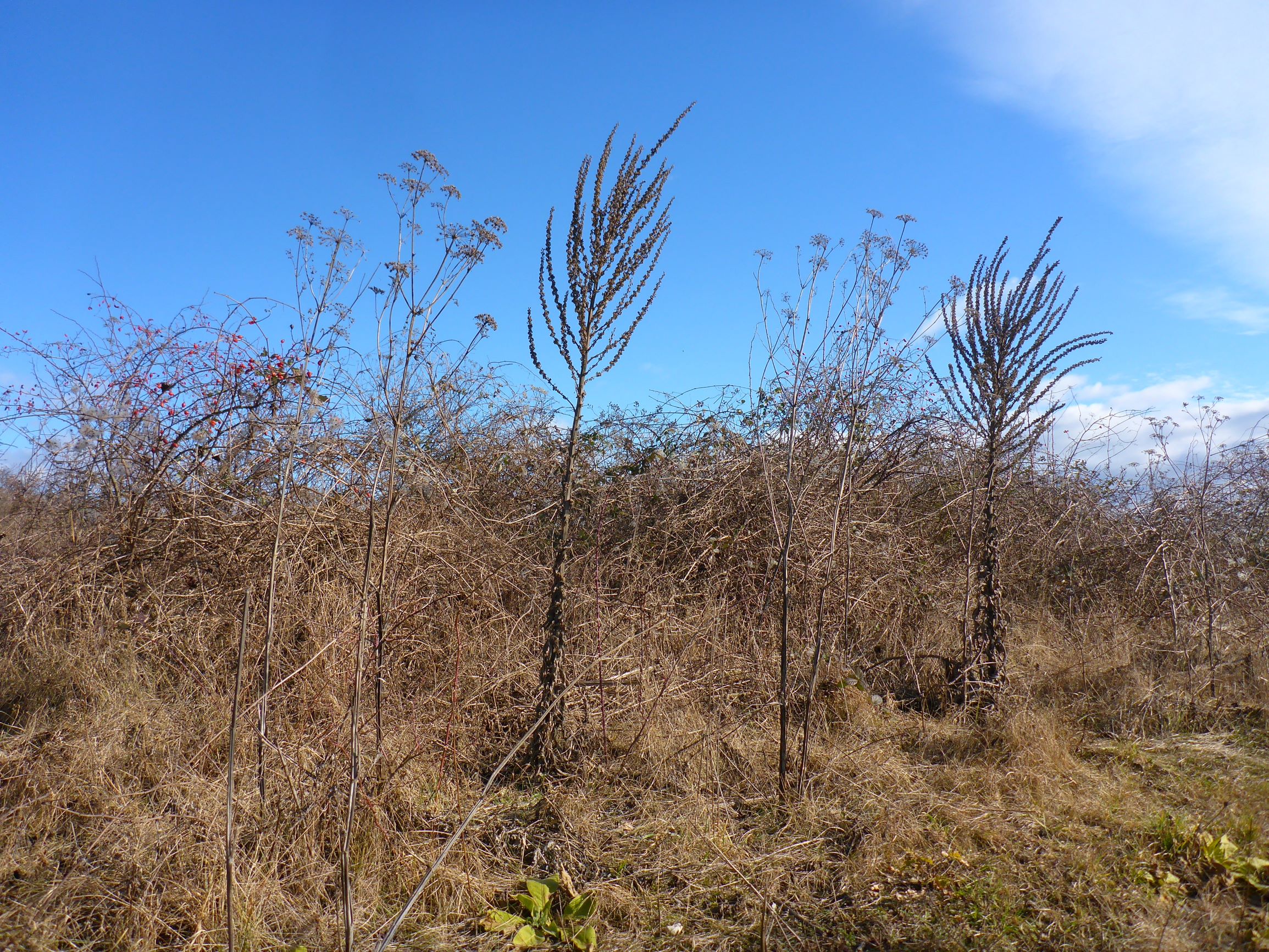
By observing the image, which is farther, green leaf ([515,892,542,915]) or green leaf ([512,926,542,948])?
green leaf ([515,892,542,915])

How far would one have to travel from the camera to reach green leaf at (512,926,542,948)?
2979mm

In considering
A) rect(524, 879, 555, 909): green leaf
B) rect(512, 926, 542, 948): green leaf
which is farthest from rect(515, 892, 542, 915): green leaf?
rect(512, 926, 542, 948): green leaf

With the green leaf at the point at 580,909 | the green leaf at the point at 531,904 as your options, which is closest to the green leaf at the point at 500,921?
the green leaf at the point at 531,904

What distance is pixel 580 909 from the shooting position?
3154 mm

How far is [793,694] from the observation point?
522 centimetres

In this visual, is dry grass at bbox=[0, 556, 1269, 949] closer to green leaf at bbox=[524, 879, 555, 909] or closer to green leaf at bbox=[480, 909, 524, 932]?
green leaf at bbox=[480, 909, 524, 932]

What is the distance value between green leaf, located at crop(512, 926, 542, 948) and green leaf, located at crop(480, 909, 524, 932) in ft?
0.20

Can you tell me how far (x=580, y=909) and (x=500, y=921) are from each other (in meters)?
0.33

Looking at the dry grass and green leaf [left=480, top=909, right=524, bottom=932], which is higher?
the dry grass

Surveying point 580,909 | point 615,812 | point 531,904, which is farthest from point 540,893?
point 615,812

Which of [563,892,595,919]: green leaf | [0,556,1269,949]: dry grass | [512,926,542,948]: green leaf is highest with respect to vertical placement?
[0,556,1269,949]: dry grass

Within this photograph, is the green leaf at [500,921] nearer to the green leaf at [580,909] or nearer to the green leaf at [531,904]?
the green leaf at [531,904]

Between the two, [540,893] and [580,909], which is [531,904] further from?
[580,909]

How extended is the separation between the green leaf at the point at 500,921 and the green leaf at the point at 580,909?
19 centimetres
